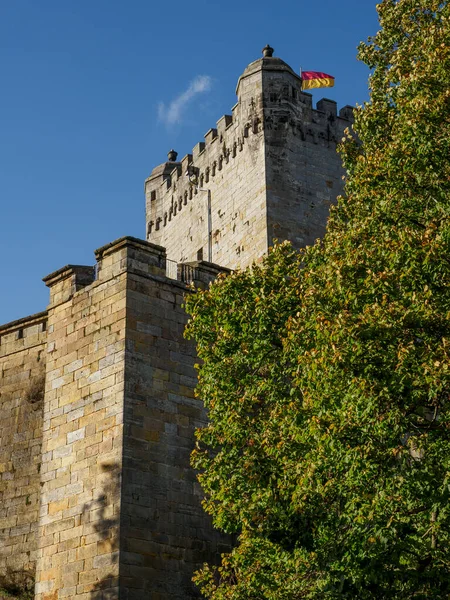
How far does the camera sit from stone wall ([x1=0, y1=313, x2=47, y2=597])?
19812 millimetres

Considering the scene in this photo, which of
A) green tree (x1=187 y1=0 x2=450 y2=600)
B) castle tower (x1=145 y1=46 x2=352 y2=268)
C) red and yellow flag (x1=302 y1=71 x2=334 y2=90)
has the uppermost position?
red and yellow flag (x1=302 y1=71 x2=334 y2=90)

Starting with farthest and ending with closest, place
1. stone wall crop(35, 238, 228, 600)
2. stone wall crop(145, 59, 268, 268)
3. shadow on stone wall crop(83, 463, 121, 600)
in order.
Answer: stone wall crop(145, 59, 268, 268)
stone wall crop(35, 238, 228, 600)
shadow on stone wall crop(83, 463, 121, 600)

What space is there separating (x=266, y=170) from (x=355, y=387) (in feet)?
53.2

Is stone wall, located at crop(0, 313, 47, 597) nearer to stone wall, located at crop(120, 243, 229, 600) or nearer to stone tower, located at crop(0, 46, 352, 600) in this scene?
stone tower, located at crop(0, 46, 352, 600)

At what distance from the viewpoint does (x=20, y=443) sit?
20.8 metres

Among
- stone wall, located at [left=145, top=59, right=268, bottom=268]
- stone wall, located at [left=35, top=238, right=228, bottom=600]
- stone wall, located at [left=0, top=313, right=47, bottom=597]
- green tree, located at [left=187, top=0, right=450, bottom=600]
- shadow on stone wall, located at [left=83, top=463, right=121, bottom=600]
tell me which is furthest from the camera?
stone wall, located at [left=145, top=59, right=268, bottom=268]

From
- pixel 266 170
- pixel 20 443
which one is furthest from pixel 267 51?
pixel 20 443

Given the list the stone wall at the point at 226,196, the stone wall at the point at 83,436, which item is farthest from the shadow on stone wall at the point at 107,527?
the stone wall at the point at 226,196

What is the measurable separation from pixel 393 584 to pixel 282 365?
166 inches

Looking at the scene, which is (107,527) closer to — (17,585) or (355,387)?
(17,585)

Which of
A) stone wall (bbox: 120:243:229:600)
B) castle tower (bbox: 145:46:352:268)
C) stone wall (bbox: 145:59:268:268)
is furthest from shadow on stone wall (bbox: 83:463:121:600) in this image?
stone wall (bbox: 145:59:268:268)

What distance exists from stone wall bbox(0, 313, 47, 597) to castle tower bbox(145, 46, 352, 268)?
8329 mm

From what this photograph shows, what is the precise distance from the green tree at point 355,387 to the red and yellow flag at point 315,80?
42.7ft

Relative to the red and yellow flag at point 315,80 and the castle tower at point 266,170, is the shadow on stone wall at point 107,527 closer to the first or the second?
the castle tower at point 266,170
